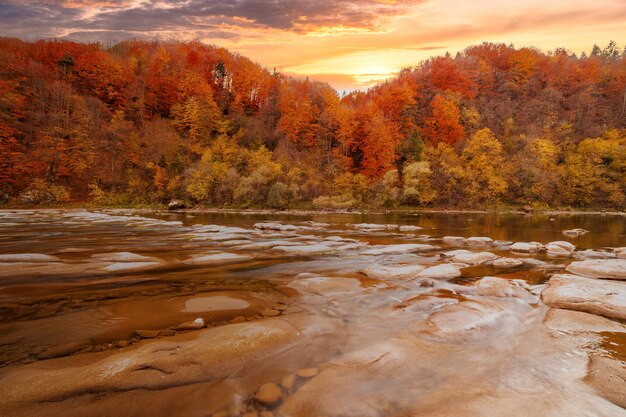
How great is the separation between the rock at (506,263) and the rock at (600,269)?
1365 mm

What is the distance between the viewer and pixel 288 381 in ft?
13.3

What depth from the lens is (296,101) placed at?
57.3 meters

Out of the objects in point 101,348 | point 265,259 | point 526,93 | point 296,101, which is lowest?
point 265,259

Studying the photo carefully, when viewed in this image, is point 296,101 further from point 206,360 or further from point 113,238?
point 206,360

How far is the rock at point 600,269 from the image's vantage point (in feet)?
30.0

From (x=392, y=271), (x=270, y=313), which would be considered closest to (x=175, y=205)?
(x=392, y=271)

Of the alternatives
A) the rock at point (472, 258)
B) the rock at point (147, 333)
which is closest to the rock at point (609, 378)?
the rock at point (147, 333)

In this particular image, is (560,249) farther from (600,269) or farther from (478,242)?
(600,269)

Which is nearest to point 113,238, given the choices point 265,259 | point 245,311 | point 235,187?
point 265,259

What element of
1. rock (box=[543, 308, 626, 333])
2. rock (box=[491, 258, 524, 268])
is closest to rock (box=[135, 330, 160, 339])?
rock (box=[543, 308, 626, 333])

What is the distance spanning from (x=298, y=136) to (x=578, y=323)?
51.1m

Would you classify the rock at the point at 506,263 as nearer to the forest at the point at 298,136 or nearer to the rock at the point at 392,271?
the rock at the point at 392,271

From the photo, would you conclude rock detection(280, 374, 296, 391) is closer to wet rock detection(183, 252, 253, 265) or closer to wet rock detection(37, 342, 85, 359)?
wet rock detection(37, 342, 85, 359)

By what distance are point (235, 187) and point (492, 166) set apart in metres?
35.4
